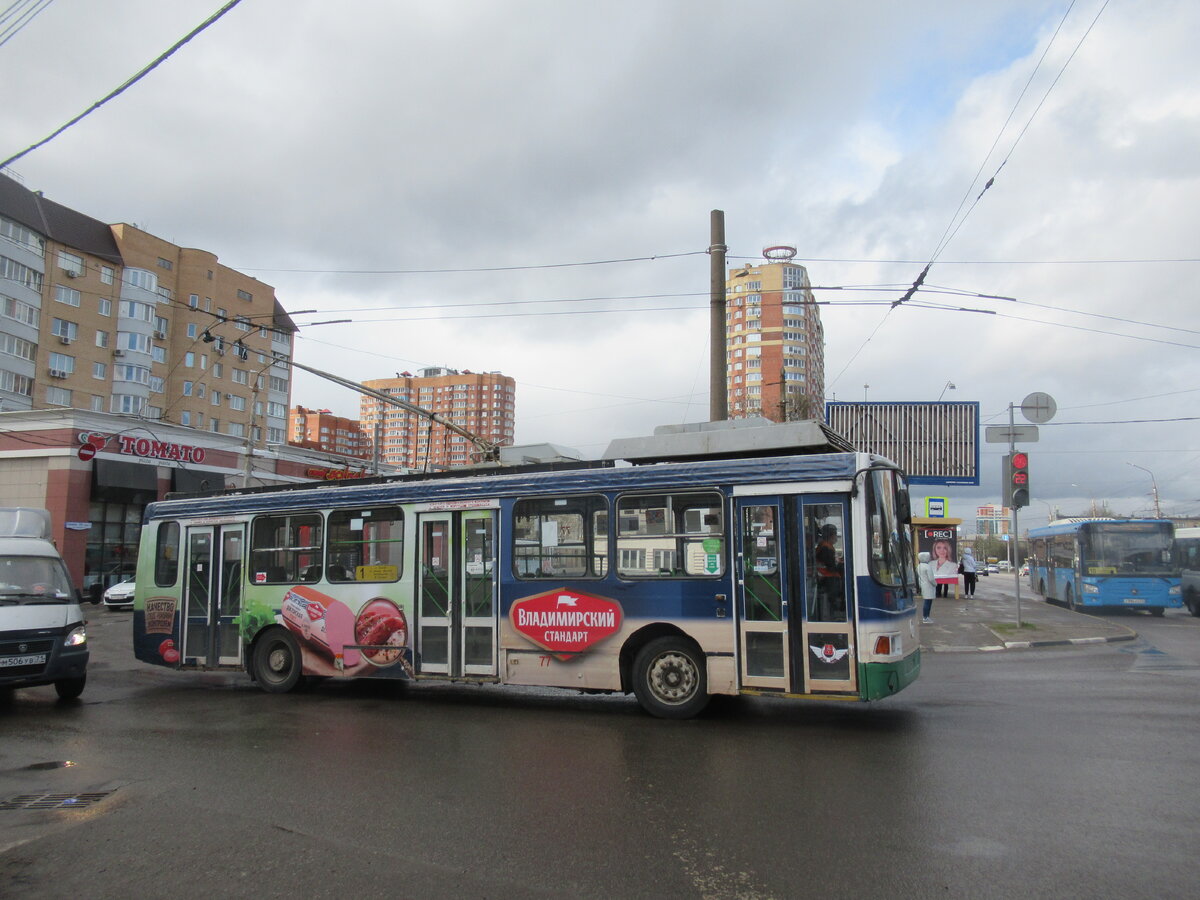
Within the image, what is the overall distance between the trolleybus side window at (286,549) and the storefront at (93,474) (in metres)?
22.5

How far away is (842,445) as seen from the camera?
9938mm

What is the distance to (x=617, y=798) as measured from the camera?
6156 millimetres

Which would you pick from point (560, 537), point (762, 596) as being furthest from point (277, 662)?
point (762, 596)

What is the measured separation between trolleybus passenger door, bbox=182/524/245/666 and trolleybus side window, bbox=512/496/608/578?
4.74 meters

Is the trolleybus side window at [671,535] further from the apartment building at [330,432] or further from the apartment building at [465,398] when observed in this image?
the apartment building at [330,432]

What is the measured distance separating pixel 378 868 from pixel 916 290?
45.6ft

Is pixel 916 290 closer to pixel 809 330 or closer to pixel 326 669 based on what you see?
pixel 326 669

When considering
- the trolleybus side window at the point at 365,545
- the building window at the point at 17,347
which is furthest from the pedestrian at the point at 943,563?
the building window at the point at 17,347

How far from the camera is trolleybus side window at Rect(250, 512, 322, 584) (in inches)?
459

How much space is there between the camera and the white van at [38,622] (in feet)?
33.7

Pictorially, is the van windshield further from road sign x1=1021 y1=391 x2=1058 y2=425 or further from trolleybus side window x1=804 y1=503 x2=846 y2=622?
road sign x1=1021 y1=391 x2=1058 y2=425

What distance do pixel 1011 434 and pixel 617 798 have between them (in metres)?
14.8

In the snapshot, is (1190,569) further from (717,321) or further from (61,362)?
(61,362)

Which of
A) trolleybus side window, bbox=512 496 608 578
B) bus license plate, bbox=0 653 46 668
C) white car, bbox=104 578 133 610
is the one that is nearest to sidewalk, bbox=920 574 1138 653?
trolleybus side window, bbox=512 496 608 578
